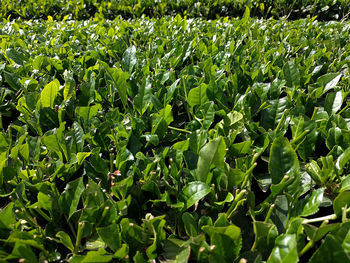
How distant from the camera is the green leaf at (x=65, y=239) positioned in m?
1.11

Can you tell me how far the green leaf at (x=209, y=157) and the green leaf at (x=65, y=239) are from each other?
0.56 metres

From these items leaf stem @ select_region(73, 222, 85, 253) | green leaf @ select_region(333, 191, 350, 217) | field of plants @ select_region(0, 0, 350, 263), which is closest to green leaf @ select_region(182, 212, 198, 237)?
field of plants @ select_region(0, 0, 350, 263)

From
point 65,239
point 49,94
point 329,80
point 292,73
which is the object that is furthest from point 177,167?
point 329,80

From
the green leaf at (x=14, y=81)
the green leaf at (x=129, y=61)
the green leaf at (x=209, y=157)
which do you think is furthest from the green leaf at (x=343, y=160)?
the green leaf at (x=14, y=81)

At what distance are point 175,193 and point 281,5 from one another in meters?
6.05

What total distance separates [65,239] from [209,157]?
24.9 inches

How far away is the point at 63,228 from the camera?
1.29 m

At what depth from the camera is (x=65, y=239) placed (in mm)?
1117

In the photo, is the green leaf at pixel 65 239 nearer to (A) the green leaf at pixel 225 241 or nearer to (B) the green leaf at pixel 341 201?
(A) the green leaf at pixel 225 241

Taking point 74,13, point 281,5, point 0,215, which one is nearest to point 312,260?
point 0,215

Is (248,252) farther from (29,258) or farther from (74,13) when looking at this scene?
(74,13)

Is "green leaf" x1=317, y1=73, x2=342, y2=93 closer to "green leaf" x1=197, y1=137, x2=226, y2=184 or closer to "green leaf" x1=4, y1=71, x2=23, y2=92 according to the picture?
"green leaf" x1=197, y1=137, x2=226, y2=184

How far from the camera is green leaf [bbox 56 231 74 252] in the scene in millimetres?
1108

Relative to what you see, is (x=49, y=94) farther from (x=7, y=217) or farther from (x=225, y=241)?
(x=225, y=241)
